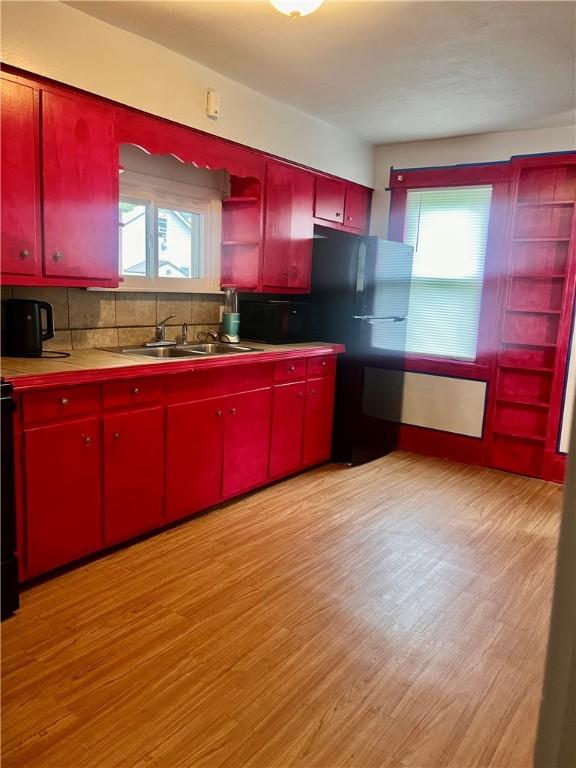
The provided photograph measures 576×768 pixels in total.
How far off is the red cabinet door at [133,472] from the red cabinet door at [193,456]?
2.8 inches

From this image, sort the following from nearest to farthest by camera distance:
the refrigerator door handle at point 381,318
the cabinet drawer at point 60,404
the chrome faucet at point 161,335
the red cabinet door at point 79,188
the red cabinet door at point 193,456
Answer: the cabinet drawer at point 60,404 → the red cabinet door at point 79,188 → the red cabinet door at point 193,456 → the chrome faucet at point 161,335 → the refrigerator door handle at point 381,318

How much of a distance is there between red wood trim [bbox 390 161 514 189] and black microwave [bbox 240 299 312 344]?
4.82ft

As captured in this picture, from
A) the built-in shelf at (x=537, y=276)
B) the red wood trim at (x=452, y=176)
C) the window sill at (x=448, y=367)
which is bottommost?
the window sill at (x=448, y=367)

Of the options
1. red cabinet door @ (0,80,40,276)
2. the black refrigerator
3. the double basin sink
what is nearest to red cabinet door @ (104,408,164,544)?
the double basin sink

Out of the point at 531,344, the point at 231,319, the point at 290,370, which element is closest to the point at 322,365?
the point at 290,370

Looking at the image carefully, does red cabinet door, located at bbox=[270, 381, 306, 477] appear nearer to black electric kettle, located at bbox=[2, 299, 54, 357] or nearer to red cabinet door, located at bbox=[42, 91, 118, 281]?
red cabinet door, located at bbox=[42, 91, 118, 281]

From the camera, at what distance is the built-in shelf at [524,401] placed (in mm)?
4078

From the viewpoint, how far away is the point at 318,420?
3.96m

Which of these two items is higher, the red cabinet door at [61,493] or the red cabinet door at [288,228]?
the red cabinet door at [288,228]

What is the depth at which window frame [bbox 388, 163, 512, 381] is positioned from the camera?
4129 mm

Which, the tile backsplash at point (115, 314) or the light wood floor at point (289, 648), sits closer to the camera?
the light wood floor at point (289, 648)

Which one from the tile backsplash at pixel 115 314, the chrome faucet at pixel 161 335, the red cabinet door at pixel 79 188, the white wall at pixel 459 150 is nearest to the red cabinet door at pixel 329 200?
the white wall at pixel 459 150

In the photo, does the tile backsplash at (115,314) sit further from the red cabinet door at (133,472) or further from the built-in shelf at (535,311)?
the built-in shelf at (535,311)

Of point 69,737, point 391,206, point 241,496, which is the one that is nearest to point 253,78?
point 391,206
